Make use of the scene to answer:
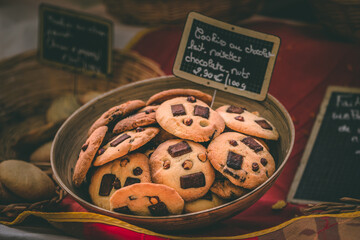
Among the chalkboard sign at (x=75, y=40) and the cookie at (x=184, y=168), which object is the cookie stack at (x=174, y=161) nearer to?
the cookie at (x=184, y=168)

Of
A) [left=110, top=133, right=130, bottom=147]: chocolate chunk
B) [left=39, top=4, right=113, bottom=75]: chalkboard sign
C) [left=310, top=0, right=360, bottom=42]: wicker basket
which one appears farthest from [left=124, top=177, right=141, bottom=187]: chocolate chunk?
[left=310, top=0, right=360, bottom=42]: wicker basket

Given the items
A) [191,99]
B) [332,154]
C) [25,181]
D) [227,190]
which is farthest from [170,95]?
[332,154]

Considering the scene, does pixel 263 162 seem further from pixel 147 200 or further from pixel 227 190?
pixel 147 200

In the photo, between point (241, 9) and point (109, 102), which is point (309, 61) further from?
point (109, 102)

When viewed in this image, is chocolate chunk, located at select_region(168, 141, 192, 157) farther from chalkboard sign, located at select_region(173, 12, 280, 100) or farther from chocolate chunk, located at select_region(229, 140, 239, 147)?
chalkboard sign, located at select_region(173, 12, 280, 100)

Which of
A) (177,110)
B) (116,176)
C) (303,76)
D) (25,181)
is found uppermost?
(303,76)

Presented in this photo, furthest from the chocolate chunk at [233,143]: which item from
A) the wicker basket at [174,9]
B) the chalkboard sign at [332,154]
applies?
the wicker basket at [174,9]
